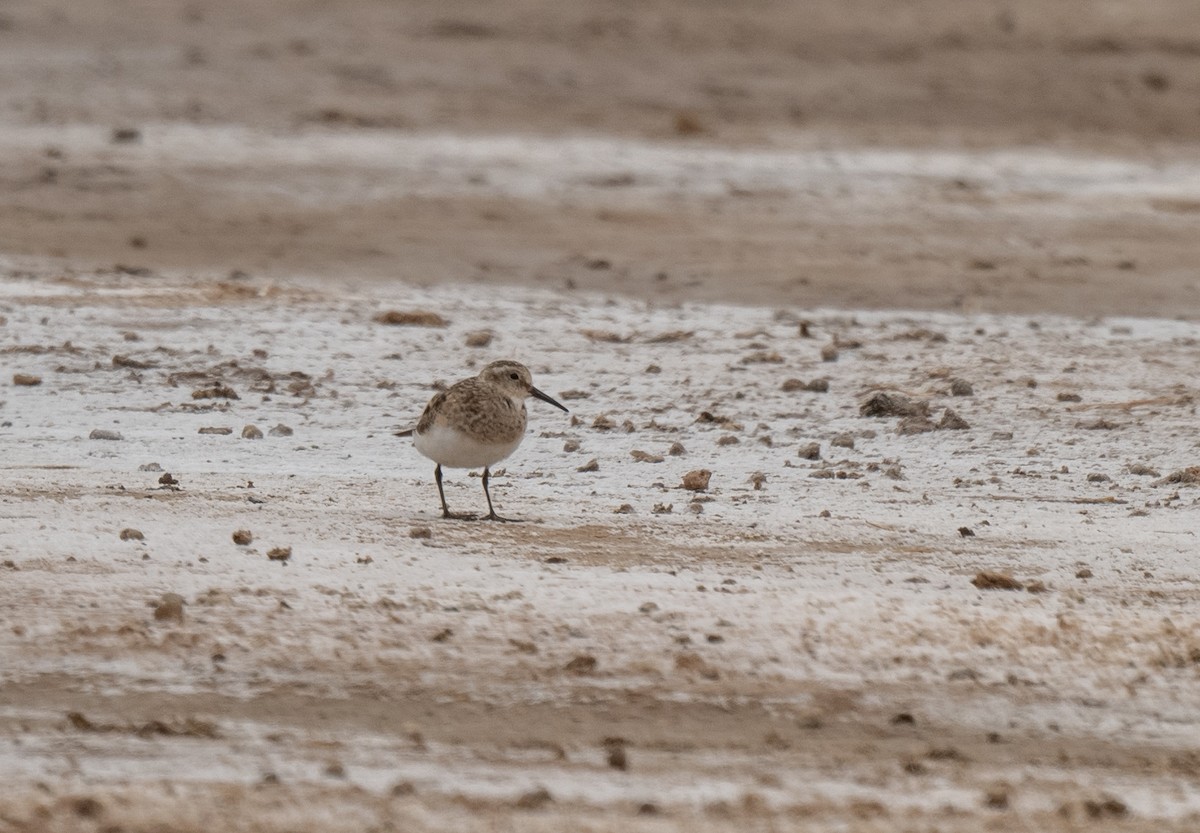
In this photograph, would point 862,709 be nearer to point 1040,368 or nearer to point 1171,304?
point 1040,368

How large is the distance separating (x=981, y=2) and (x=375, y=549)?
18311mm

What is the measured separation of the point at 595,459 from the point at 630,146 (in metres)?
10.4

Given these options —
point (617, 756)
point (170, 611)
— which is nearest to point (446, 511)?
point (170, 611)

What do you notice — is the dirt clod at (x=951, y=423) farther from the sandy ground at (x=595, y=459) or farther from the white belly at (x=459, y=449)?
the white belly at (x=459, y=449)

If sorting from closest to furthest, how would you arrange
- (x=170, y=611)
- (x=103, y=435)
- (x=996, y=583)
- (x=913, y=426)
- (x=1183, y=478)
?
(x=170, y=611)
(x=996, y=583)
(x=1183, y=478)
(x=103, y=435)
(x=913, y=426)

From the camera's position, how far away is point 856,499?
816cm

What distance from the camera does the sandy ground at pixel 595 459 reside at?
18.2 ft

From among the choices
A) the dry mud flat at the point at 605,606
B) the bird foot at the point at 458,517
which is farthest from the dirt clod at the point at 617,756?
the bird foot at the point at 458,517

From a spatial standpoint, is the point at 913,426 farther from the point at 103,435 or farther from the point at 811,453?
the point at 103,435

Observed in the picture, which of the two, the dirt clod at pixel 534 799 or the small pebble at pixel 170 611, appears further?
the small pebble at pixel 170 611

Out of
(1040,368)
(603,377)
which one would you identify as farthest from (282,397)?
(1040,368)

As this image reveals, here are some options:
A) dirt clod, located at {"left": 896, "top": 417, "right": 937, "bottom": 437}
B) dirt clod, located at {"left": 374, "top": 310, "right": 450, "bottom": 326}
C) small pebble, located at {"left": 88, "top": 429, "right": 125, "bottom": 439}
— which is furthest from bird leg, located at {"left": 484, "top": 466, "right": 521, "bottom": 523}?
dirt clod, located at {"left": 374, "top": 310, "right": 450, "bottom": 326}

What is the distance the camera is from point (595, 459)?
8875mm

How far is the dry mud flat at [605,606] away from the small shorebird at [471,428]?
248 millimetres
